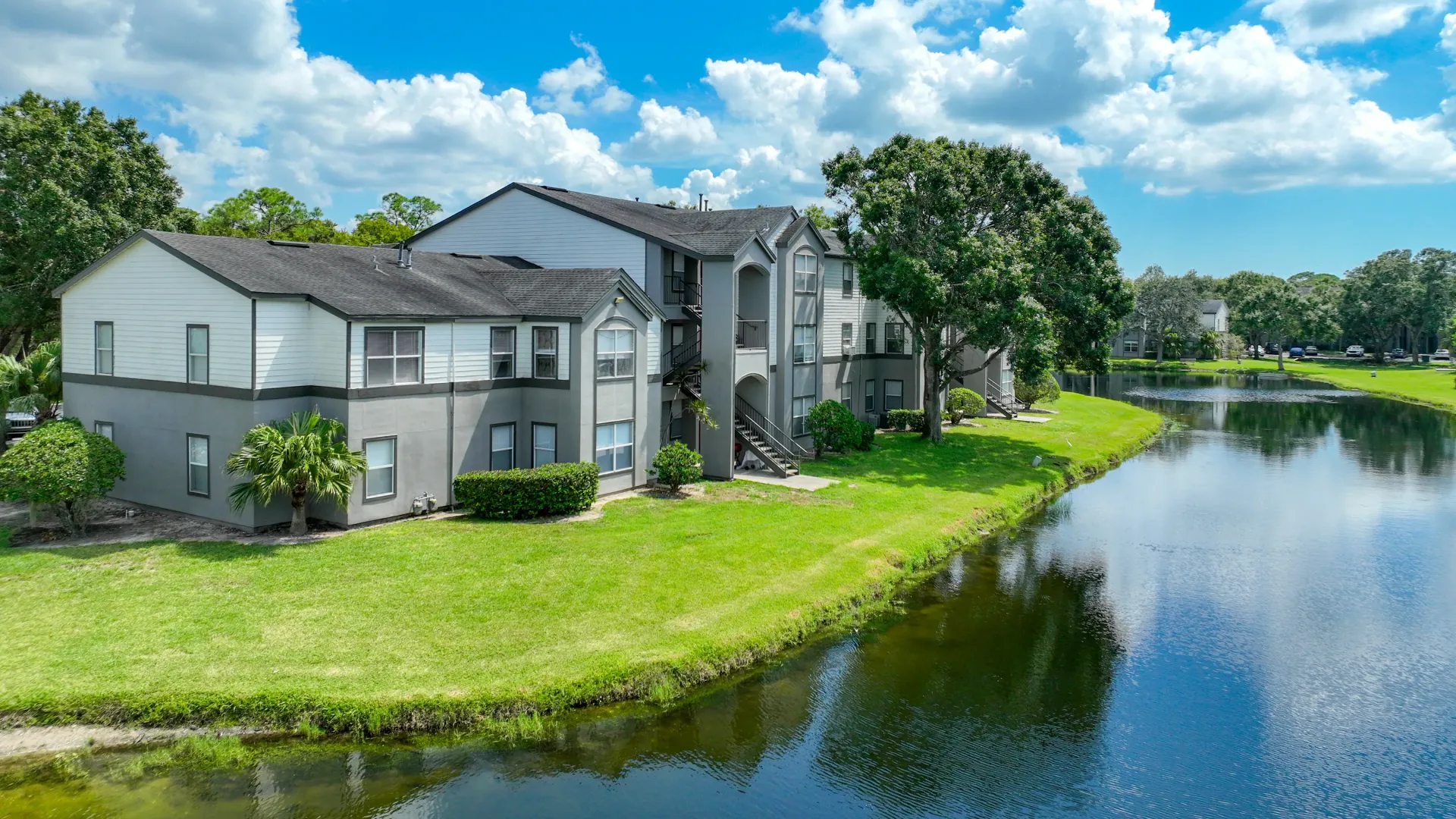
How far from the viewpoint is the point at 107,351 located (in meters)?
26.1

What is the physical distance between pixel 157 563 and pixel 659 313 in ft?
50.9

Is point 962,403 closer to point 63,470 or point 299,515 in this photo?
point 299,515

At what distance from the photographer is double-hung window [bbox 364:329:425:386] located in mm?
23250

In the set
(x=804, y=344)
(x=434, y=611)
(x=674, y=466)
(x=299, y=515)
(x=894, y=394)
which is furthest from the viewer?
(x=894, y=394)

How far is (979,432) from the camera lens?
1812 inches

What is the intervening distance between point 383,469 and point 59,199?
20.4 meters

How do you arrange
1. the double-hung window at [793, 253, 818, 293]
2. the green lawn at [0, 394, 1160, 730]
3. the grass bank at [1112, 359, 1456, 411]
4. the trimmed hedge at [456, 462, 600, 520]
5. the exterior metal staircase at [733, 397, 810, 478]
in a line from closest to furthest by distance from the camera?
the green lawn at [0, 394, 1160, 730], the trimmed hedge at [456, 462, 600, 520], the exterior metal staircase at [733, 397, 810, 478], the double-hung window at [793, 253, 818, 293], the grass bank at [1112, 359, 1456, 411]

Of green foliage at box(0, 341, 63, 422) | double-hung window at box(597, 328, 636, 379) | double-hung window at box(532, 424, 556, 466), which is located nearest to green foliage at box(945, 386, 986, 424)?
double-hung window at box(597, 328, 636, 379)

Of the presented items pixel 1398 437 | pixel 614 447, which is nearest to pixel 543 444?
pixel 614 447

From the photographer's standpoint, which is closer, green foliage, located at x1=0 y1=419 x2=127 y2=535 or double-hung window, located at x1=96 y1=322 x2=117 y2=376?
green foliage, located at x1=0 y1=419 x2=127 y2=535

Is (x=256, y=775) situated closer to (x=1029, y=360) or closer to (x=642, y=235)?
(x=642, y=235)

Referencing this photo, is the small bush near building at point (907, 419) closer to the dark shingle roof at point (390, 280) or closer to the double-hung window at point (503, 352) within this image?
the dark shingle roof at point (390, 280)

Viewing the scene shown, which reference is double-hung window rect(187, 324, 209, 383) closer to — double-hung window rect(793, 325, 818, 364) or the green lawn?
the green lawn

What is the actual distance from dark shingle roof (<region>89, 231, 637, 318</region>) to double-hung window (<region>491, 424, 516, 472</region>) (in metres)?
3.40
